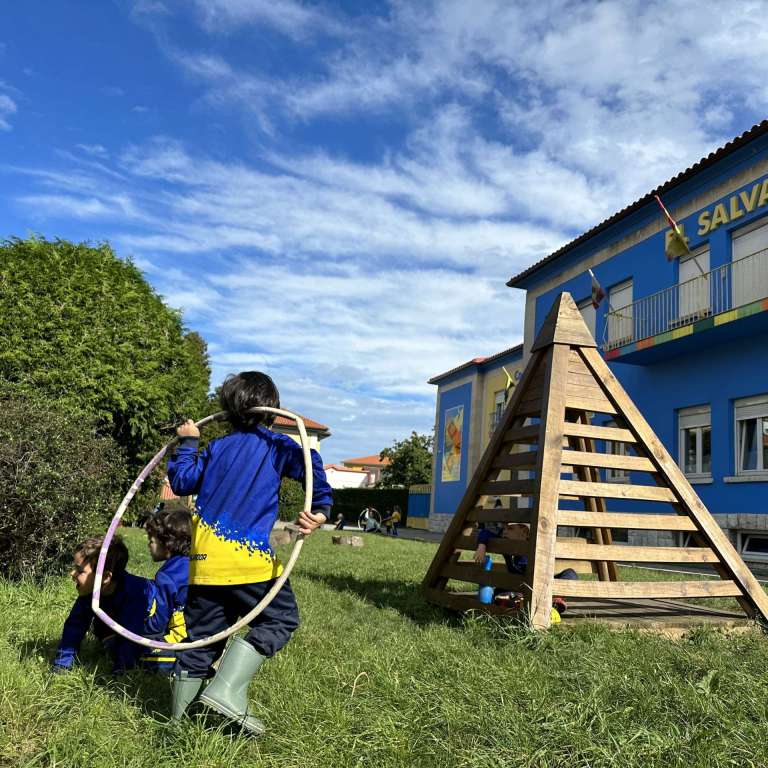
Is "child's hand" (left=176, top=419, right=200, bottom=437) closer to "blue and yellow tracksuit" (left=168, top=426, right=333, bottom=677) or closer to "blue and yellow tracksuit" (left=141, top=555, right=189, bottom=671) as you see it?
"blue and yellow tracksuit" (left=168, top=426, right=333, bottom=677)

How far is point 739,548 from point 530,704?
1367cm

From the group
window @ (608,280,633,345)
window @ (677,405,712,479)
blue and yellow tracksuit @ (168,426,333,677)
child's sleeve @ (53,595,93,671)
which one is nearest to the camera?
blue and yellow tracksuit @ (168,426,333,677)

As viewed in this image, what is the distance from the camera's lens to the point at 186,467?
10.6 feet

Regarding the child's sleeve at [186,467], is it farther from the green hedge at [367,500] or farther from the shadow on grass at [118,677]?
the green hedge at [367,500]

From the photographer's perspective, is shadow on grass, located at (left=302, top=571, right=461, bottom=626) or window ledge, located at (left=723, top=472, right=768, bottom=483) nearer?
shadow on grass, located at (left=302, top=571, right=461, bottom=626)

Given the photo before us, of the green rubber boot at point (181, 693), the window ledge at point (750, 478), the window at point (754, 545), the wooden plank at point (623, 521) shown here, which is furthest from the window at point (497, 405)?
the green rubber boot at point (181, 693)

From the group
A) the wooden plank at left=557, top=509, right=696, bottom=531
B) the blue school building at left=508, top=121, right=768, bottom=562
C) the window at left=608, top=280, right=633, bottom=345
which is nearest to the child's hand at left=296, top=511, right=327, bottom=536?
the wooden plank at left=557, top=509, right=696, bottom=531

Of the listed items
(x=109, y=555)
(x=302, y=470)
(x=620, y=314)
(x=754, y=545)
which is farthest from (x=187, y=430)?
(x=620, y=314)

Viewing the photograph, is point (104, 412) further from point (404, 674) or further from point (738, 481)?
point (738, 481)

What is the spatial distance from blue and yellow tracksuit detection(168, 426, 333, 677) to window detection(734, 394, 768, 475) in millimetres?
14256

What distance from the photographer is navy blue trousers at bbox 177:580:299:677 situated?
307cm

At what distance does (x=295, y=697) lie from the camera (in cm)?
346

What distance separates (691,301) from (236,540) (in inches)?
639

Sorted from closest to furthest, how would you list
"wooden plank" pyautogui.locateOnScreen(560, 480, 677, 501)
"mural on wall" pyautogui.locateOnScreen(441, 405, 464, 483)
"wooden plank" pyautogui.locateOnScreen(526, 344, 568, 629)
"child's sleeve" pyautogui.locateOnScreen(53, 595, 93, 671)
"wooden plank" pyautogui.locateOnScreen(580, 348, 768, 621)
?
"child's sleeve" pyautogui.locateOnScreen(53, 595, 93, 671)
"wooden plank" pyautogui.locateOnScreen(526, 344, 568, 629)
"wooden plank" pyautogui.locateOnScreen(560, 480, 677, 501)
"wooden plank" pyautogui.locateOnScreen(580, 348, 768, 621)
"mural on wall" pyautogui.locateOnScreen(441, 405, 464, 483)
